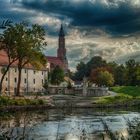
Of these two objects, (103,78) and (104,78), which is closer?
(104,78)

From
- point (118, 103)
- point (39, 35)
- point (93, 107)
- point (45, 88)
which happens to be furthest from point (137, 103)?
point (45, 88)

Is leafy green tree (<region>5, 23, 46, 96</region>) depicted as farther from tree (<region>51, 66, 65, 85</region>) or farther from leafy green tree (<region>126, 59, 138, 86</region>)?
leafy green tree (<region>126, 59, 138, 86</region>)

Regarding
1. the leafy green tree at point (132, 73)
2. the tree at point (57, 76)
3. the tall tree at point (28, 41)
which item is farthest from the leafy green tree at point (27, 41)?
the leafy green tree at point (132, 73)

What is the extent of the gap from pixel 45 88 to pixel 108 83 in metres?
37.0

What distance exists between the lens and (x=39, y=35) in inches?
4176

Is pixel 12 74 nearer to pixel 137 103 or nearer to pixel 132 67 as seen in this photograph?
pixel 137 103

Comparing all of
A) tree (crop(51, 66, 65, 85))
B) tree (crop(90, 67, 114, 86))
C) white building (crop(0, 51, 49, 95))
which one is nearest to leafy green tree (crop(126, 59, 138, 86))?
tree (crop(90, 67, 114, 86))

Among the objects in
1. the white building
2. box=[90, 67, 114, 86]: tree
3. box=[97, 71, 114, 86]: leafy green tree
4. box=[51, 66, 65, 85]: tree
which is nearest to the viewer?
the white building

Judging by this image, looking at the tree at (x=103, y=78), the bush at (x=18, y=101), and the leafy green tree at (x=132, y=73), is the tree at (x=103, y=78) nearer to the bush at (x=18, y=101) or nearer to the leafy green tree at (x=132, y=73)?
the leafy green tree at (x=132, y=73)

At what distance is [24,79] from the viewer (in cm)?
14212

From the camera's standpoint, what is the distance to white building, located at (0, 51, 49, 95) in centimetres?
13250

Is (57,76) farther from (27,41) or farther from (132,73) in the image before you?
(27,41)

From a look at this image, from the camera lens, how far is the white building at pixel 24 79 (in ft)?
435

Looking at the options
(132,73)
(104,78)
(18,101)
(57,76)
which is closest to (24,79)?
(57,76)
